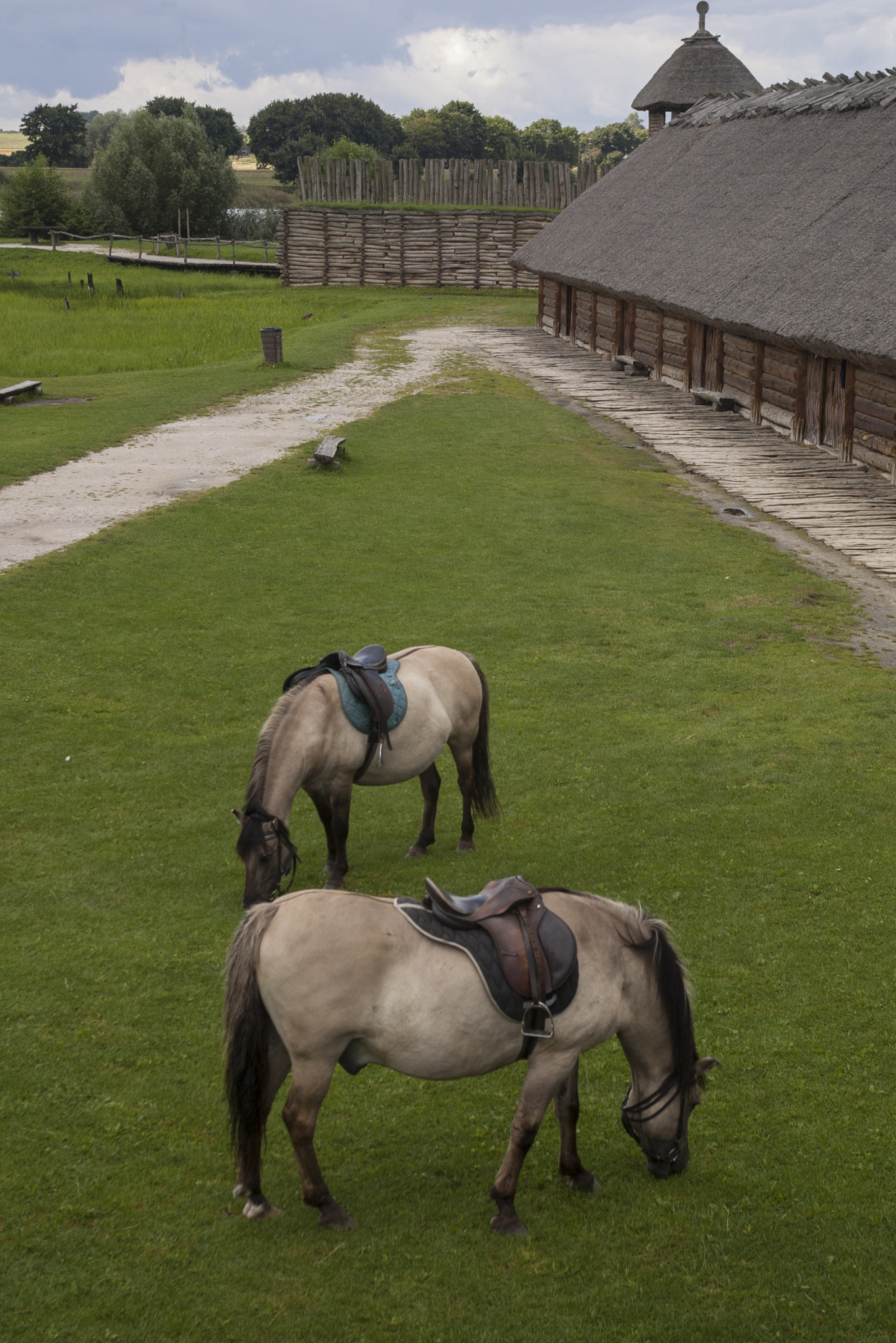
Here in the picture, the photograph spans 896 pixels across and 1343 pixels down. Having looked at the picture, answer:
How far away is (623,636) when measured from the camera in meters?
12.2

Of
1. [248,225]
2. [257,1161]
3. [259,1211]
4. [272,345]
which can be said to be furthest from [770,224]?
[248,225]

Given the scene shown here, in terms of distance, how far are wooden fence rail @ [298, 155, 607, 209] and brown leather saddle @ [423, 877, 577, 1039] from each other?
154 feet

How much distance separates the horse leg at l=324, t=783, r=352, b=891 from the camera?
7.30 m

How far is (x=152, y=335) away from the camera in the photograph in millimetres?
34656

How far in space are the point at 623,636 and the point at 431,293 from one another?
124ft

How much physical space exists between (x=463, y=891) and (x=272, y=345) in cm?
2305

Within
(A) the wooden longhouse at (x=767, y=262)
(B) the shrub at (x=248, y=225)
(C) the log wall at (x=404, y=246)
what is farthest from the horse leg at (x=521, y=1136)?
(B) the shrub at (x=248, y=225)

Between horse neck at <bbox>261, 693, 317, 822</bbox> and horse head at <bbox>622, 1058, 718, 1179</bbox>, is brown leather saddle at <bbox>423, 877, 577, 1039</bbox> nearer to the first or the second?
horse head at <bbox>622, 1058, 718, 1179</bbox>

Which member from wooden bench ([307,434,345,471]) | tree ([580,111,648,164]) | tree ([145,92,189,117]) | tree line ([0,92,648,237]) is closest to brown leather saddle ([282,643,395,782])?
wooden bench ([307,434,345,471])

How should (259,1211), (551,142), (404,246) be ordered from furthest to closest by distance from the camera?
(551,142), (404,246), (259,1211)

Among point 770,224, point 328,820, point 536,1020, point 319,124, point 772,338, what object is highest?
point 319,124

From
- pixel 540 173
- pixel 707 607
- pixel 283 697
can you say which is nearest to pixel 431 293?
pixel 540 173

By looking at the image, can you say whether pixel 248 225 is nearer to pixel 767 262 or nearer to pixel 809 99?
pixel 809 99

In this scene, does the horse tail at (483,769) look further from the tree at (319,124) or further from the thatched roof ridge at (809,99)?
the tree at (319,124)
